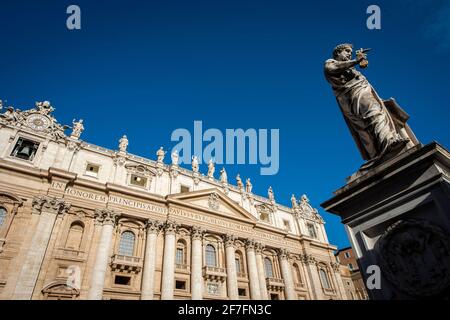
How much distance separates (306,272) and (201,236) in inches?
606

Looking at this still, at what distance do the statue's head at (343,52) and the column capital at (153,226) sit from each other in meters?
20.7

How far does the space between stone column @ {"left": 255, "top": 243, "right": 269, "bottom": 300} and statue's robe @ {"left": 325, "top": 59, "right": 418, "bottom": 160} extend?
23697 mm

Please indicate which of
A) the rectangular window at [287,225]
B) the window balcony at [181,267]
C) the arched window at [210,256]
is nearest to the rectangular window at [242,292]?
the arched window at [210,256]

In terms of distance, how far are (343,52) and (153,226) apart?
21.0m

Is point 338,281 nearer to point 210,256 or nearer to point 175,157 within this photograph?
point 210,256

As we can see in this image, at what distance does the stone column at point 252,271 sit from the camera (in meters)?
24.8

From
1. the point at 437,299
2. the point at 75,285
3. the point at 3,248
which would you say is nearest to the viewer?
the point at 437,299

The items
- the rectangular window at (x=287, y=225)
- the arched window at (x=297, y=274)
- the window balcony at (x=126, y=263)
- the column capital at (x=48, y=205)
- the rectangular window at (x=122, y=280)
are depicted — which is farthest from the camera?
the rectangular window at (x=287, y=225)

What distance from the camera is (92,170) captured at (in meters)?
23.7

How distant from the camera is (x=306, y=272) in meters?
31.6

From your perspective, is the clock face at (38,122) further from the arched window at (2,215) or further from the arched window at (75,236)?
the arched window at (75,236)

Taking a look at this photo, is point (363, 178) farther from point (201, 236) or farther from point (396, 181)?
point (201, 236)
